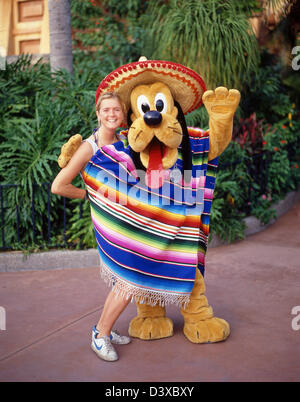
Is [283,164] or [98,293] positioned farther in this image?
[283,164]

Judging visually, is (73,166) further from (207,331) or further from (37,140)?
(37,140)

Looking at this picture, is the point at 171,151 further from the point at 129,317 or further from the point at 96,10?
the point at 96,10

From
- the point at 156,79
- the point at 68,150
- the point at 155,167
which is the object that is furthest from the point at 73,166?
the point at 156,79

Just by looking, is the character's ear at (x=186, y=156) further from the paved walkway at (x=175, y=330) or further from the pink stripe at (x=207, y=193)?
the paved walkway at (x=175, y=330)

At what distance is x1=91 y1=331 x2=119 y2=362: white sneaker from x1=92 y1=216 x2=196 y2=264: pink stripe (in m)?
0.59

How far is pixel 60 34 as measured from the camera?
19.8 ft

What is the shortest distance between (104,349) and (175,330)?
634 millimetres

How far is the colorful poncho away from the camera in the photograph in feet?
9.54

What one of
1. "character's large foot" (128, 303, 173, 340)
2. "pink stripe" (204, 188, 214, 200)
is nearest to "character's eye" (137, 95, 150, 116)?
"pink stripe" (204, 188, 214, 200)

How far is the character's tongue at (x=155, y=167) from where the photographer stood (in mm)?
2820

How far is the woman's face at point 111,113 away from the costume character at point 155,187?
0.09 m
